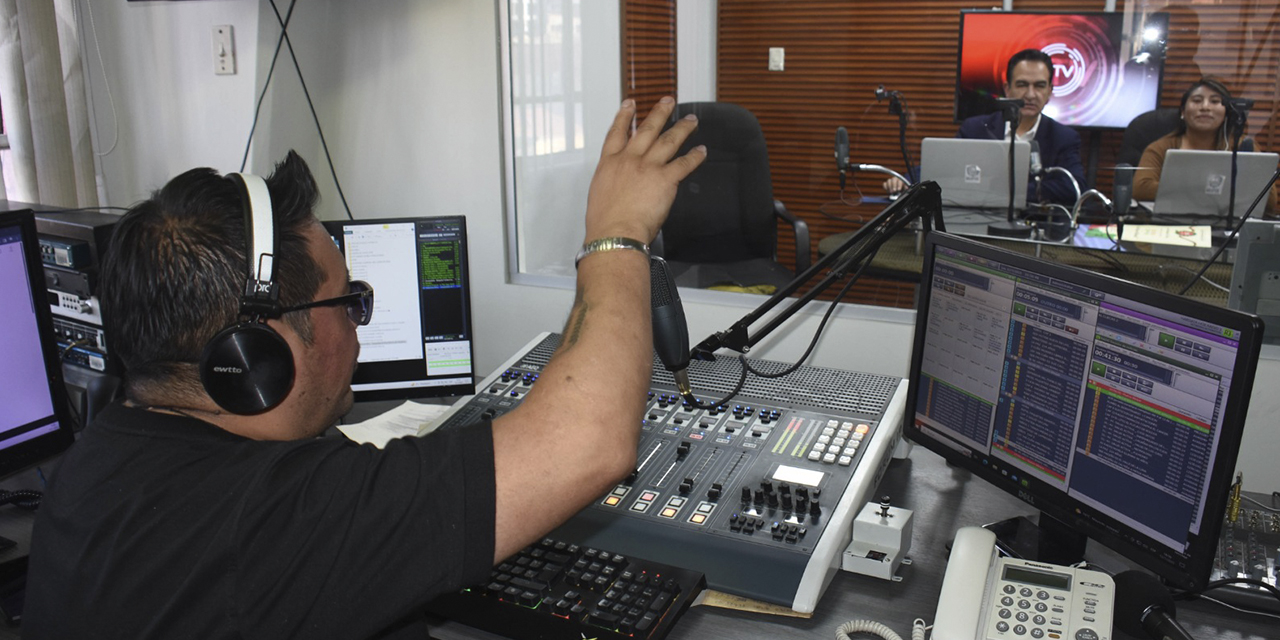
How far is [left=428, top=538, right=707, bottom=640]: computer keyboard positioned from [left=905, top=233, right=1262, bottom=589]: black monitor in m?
0.47

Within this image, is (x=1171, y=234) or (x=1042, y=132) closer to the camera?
(x=1171, y=234)

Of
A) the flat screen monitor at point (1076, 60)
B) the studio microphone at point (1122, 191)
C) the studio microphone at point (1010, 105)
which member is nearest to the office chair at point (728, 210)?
the studio microphone at point (1010, 105)

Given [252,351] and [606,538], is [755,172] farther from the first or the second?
[252,351]

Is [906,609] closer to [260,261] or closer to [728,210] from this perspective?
[260,261]

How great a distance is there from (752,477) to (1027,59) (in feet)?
9.69

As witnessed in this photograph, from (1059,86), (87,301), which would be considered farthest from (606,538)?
(1059,86)

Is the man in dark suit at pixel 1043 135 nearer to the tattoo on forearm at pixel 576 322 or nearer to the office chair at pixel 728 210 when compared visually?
the office chair at pixel 728 210

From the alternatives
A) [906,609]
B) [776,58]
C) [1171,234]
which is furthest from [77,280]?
[1171,234]

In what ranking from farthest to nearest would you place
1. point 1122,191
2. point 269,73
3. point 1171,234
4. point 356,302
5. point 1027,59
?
point 1027,59, point 1122,191, point 1171,234, point 269,73, point 356,302

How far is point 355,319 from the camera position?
1039 mm

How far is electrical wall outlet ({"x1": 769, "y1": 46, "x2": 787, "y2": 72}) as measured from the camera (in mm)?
3300

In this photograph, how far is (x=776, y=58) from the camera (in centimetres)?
333

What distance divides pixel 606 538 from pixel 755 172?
2.20 metres

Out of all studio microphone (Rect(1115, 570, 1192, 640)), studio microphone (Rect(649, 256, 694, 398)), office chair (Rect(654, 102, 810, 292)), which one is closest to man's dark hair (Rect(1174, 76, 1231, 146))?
office chair (Rect(654, 102, 810, 292))
